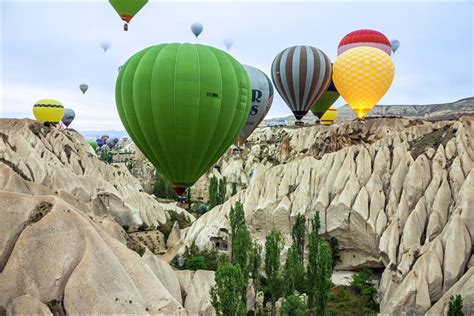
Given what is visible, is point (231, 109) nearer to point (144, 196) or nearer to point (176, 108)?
point (176, 108)

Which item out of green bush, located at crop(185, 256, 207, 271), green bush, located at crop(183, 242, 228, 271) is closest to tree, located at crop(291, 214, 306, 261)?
green bush, located at crop(183, 242, 228, 271)

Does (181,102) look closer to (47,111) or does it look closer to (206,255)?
(206,255)

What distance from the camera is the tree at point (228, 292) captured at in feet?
79.2

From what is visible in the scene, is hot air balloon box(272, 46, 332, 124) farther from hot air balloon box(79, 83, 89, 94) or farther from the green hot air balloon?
hot air balloon box(79, 83, 89, 94)

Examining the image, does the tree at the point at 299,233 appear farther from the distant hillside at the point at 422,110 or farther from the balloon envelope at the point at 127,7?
the distant hillside at the point at 422,110

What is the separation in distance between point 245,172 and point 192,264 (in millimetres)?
45206

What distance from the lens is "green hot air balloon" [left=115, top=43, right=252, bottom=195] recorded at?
73.3 feet

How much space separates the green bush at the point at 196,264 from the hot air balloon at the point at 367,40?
3359 centimetres

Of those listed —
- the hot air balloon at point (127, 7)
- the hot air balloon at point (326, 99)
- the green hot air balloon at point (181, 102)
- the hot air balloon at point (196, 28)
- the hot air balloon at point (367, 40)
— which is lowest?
the green hot air balloon at point (181, 102)

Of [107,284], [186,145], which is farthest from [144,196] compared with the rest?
[107,284]

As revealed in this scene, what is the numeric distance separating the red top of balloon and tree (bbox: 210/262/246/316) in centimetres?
4151

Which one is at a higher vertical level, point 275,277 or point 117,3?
point 117,3

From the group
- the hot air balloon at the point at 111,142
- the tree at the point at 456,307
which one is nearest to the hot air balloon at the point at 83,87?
the hot air balloon at the point at 111,142

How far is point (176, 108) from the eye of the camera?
22.5 metres
